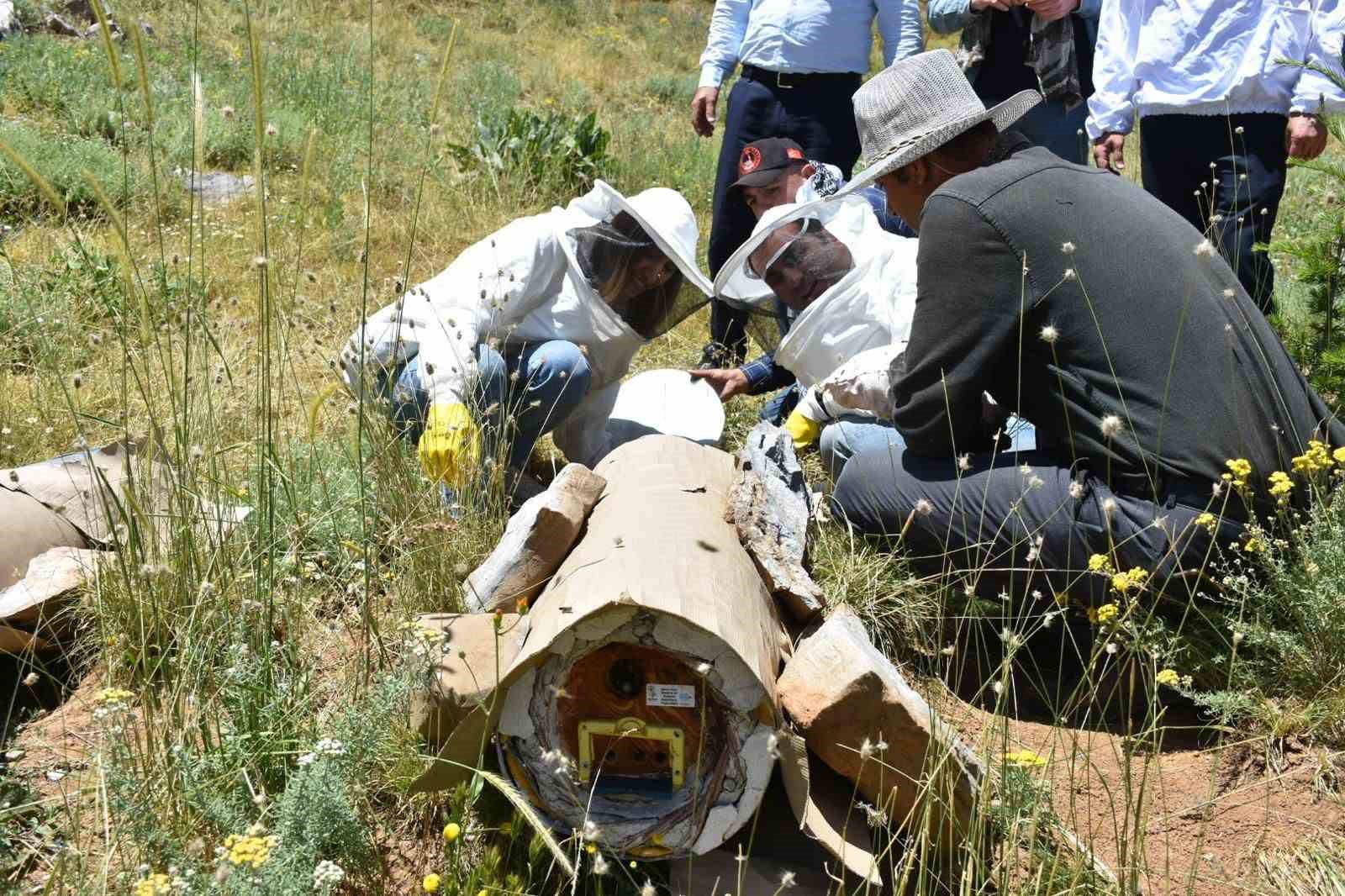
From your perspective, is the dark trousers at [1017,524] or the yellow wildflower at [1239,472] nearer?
the yellow wildflower at [1239,472]

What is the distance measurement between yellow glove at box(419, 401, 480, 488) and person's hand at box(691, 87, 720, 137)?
2.41 m

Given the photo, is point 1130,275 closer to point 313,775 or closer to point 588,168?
point 313,775

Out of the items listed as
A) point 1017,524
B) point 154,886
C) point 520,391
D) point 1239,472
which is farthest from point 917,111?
point 154,886

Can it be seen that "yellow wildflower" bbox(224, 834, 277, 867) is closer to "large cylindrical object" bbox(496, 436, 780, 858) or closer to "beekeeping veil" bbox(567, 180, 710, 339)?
"large cylindrical object" bbox(496, 436, 780, 858)

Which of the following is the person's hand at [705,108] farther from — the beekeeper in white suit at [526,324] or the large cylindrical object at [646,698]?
the large cylindrical object at [646,698]

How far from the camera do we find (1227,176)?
4082 millimetres

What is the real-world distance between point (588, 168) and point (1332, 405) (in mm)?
4994

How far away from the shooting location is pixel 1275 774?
9.05ft

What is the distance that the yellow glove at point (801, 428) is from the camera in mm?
4086

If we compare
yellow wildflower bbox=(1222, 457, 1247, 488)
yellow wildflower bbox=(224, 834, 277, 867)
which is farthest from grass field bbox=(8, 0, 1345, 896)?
yellow wildflower bbox=(1222, 457, 1247, 488)

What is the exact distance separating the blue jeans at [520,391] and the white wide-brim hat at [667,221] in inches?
18.9

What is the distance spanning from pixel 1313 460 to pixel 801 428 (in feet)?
5.60

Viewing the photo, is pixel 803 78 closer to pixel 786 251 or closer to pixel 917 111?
pixel 786 251

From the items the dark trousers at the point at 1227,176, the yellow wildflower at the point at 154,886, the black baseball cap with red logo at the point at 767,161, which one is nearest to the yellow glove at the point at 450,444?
the black baseball cap with red logo at the point at 767,161
